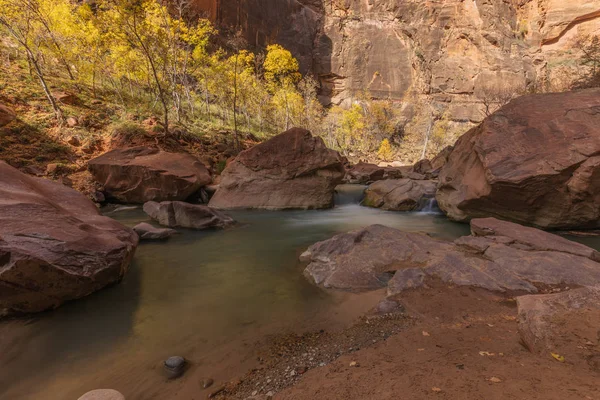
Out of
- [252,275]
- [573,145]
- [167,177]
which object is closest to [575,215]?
[573,145]

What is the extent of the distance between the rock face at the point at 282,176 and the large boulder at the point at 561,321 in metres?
9.61

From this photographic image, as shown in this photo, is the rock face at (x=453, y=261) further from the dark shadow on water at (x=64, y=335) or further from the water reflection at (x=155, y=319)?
the dark shadow on water at (x=64, y=335)

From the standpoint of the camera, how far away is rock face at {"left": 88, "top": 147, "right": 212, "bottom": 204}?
11.7 m

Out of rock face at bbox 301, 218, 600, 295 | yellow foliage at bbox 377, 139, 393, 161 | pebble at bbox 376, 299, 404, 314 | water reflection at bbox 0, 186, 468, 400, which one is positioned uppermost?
yellow foliage at bbox 377, 139, 393, 161

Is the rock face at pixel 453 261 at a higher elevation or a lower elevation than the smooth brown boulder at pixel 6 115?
lower

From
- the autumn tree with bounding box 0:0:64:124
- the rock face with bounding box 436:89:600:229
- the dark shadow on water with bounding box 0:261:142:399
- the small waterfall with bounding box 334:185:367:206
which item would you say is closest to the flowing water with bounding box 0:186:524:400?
the dark shadow on water with bounding box 0:261:142:399

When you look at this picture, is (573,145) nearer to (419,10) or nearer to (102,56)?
(102,56)

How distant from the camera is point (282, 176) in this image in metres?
12.3

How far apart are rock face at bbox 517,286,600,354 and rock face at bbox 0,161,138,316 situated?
17.6 feet

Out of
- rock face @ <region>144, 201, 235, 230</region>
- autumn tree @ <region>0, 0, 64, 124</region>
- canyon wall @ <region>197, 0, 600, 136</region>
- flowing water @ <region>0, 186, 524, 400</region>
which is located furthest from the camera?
canyon wall @ <region>197, 0, 600, 136</region>

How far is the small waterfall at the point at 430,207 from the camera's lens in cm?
1168

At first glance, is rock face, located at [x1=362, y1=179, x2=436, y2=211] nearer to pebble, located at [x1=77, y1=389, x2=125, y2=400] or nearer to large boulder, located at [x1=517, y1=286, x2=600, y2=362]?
large boulder, located at [x1=517, y1=286, x2=600, y2=362]

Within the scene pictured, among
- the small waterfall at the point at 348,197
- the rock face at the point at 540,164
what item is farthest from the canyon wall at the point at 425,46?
the rock face at the point at 540,164

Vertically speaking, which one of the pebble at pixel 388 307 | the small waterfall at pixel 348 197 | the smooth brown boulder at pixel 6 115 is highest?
the smooth brown boulder at pixel 6 115
